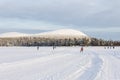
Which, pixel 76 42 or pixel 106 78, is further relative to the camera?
pixel 76 42

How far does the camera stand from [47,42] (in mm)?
195750

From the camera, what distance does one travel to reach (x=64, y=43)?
7470 inches

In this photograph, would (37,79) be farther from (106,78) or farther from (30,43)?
(30,43)

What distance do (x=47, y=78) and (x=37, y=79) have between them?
19.5 inches

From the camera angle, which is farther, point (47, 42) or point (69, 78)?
point (47, 42)

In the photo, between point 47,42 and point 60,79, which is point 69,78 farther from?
point 47,42

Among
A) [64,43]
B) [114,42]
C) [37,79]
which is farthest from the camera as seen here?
[64,43]

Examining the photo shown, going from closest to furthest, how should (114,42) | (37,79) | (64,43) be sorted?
(37,79)
(114,42)
(64,43)

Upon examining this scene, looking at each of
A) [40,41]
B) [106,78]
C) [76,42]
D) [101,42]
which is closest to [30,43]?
[40,41]

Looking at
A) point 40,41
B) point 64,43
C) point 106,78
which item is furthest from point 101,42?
point 106,78

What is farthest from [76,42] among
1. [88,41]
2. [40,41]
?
[40,41]

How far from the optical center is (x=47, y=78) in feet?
40.9

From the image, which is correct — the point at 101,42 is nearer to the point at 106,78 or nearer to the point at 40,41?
the point at 40,41

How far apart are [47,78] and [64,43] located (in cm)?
17731
